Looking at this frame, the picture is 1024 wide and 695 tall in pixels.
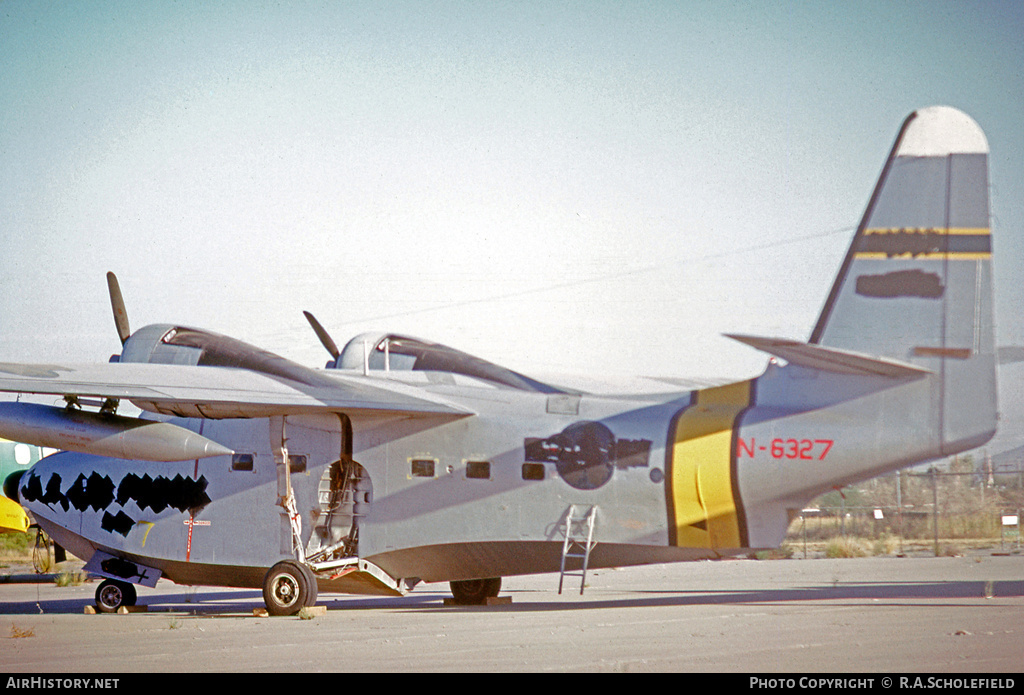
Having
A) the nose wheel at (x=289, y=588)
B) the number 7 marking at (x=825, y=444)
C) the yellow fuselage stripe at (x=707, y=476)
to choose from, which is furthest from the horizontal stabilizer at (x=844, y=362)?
the nose wheel at (x=289, y=588)

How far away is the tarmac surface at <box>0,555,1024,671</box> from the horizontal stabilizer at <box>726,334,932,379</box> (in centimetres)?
326

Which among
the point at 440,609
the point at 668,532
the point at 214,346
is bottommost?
the point at 440,609

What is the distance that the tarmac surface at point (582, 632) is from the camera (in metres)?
9.91

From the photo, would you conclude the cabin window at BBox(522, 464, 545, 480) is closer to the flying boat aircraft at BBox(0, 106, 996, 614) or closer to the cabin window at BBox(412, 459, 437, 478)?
the flying boat aircraft at BBox(0, 106, 996, 614)

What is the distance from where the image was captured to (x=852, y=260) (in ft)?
47.6

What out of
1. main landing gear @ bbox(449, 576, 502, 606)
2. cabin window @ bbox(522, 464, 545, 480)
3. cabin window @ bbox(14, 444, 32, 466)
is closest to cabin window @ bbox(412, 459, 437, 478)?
cabin window @ bbox(522, 464, 545, 480)

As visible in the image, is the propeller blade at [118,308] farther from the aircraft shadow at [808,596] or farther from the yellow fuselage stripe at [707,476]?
the yellow fuselage stripe at [707,476]

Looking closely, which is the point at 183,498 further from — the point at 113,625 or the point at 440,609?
the point at 440,609

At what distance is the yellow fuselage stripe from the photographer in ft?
49.4

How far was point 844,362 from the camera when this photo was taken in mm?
13758
